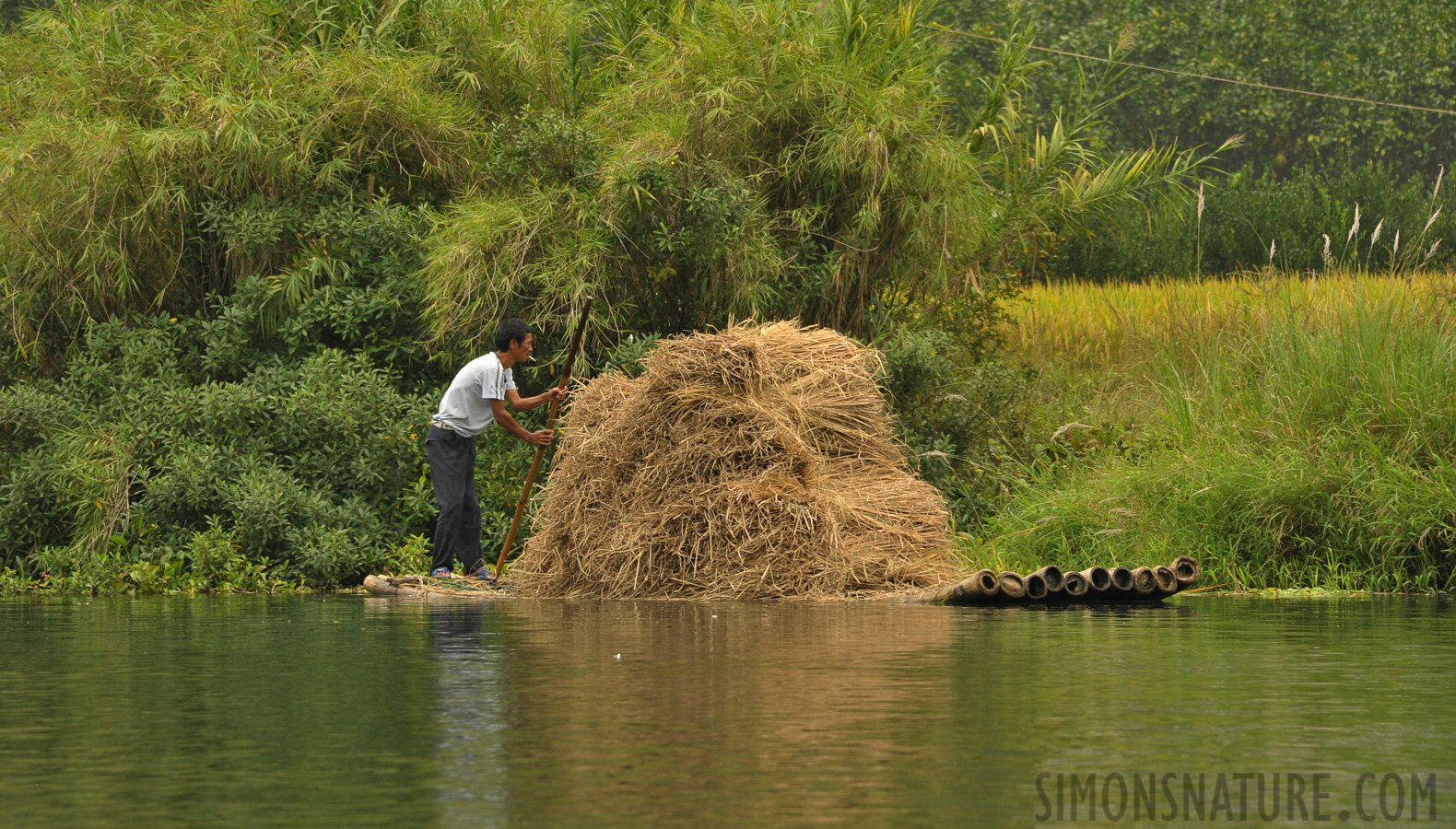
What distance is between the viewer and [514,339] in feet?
39.3

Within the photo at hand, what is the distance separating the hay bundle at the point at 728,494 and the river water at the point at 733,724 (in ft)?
7.37

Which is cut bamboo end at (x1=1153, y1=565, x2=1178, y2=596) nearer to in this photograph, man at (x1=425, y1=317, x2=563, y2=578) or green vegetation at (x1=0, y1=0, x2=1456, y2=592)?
green vegetation at (x1=0, y1=0, x2=1456, y2=592)

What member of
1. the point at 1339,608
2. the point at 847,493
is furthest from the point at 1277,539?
the point at 847,493

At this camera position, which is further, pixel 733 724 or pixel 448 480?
pixel 448 480

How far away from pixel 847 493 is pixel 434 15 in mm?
6413

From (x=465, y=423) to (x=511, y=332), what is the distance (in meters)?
0.73

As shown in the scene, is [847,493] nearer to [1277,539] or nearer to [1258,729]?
[1277,539]

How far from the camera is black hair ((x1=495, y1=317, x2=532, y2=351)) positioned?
11945 mm

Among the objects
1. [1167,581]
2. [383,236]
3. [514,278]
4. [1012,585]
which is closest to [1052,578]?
[1012,585]

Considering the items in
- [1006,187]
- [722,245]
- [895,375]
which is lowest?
[895,375]

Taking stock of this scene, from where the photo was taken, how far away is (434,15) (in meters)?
15.1

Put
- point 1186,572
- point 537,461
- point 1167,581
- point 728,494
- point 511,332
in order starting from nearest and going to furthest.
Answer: point 1167,581, point 1186,572, point 728,494, point 511,332, point 537,461

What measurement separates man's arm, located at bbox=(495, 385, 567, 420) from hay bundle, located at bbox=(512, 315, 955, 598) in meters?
0.24

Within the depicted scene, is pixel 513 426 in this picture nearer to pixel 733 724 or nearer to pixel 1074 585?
pixel 1074 585
